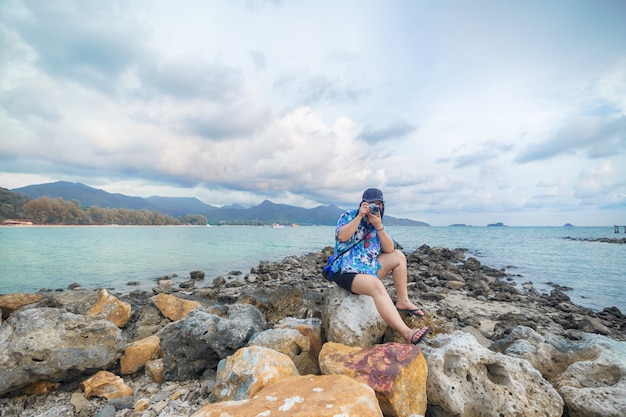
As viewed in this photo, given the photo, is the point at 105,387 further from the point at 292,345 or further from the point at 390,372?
the point at 390,372

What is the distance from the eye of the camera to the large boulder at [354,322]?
4.31 metres

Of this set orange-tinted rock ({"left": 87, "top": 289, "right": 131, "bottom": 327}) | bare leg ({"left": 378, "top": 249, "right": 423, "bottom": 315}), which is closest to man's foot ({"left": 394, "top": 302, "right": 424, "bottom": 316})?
bare leg ({"left": 378, "top": 249, "right": 423, "bottom": 315})

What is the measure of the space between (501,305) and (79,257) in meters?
29.2

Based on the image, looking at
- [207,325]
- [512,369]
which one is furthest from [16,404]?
[512,369]

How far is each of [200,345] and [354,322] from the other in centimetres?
242

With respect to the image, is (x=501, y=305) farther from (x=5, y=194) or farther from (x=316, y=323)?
(x=5, y=194)

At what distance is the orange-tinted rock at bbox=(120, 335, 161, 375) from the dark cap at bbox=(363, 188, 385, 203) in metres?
4.26

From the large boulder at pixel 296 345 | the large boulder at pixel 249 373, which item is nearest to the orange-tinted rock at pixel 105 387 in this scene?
the large boulder at pixel 249 373

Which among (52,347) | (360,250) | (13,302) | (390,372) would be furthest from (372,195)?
(13,302)

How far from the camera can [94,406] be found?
3990 millimetres

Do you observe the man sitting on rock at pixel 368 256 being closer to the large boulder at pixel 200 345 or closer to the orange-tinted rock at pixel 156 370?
the large boulder at pixel 200 345

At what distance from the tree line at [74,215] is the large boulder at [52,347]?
128 metres

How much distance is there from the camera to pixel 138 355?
4.84 metres

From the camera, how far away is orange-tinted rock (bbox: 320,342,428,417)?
9.93ft
